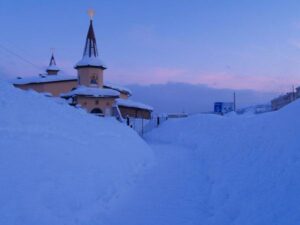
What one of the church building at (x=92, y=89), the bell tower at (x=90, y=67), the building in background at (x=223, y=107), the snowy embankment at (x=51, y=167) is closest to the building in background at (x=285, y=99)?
the building in background at (x=223, y=107)

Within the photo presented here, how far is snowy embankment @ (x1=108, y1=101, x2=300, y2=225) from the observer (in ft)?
25.3

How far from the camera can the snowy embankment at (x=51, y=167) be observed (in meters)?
7.34

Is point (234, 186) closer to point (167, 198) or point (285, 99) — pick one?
point (167, 198)

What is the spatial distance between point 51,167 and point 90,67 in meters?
30.4

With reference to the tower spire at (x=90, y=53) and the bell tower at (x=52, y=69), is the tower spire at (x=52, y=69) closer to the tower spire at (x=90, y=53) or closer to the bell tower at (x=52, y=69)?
the bell tower at (x=52, y=69)

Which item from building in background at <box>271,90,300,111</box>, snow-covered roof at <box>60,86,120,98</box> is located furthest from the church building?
building in background at <box>271,90,300,111</box>

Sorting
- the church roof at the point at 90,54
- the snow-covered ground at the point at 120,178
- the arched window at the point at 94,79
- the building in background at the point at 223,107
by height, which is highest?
the church roof at the point at 90,54

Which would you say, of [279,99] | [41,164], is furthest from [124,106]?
[41,164]

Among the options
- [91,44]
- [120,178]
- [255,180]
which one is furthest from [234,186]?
[91,44]

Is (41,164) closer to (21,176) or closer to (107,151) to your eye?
(21,176)

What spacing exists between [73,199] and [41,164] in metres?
1.34

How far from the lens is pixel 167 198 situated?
10.2 meters

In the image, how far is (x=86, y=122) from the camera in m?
15.7

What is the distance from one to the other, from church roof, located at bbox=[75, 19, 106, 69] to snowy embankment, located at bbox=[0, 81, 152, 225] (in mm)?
24485
